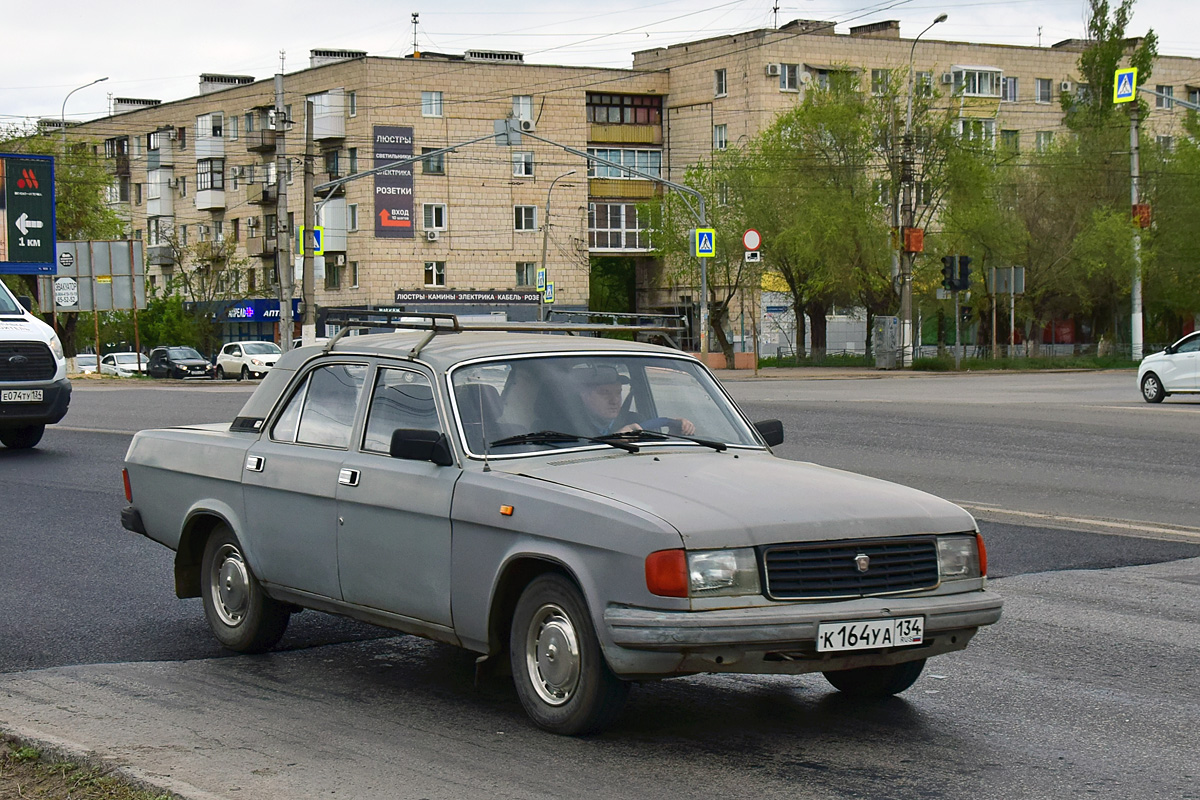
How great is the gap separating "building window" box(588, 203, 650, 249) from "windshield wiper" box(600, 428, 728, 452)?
241ft

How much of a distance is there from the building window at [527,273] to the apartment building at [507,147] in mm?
71

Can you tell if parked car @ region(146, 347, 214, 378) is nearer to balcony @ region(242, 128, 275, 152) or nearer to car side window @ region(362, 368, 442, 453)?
balcony @ region(242, 128, 275, 152)

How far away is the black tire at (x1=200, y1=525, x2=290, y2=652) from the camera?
7.24 metres

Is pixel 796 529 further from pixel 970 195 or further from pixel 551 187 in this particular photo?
pixel 551 187

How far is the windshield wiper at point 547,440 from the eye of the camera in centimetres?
621

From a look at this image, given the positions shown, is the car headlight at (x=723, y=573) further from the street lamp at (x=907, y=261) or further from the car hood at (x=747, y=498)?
the street lamp at (x=907, y=261)

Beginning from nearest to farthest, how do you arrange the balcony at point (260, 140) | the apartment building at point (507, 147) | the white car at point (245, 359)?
the white car at point (245, 359)
the apartment building at point (507, 147)
the balcony at point (260, 140)

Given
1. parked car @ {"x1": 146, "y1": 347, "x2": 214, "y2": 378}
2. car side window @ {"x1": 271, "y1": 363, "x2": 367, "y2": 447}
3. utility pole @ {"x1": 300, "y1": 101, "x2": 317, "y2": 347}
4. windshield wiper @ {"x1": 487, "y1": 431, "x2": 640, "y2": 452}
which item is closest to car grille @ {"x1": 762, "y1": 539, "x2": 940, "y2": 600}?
windshield wiper @ {"x1": 487, "y1": 431, "x2": 640, "y2": 452}

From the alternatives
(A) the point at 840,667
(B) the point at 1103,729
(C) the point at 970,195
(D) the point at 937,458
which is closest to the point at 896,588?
(A) the point at 840,667

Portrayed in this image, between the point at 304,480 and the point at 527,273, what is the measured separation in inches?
2791

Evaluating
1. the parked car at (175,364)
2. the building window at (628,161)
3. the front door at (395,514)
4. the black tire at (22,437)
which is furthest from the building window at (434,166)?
the front door at (395,514)

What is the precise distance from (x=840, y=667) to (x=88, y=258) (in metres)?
49.2

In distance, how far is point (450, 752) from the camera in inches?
216

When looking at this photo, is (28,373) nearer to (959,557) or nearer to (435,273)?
(959,557)
